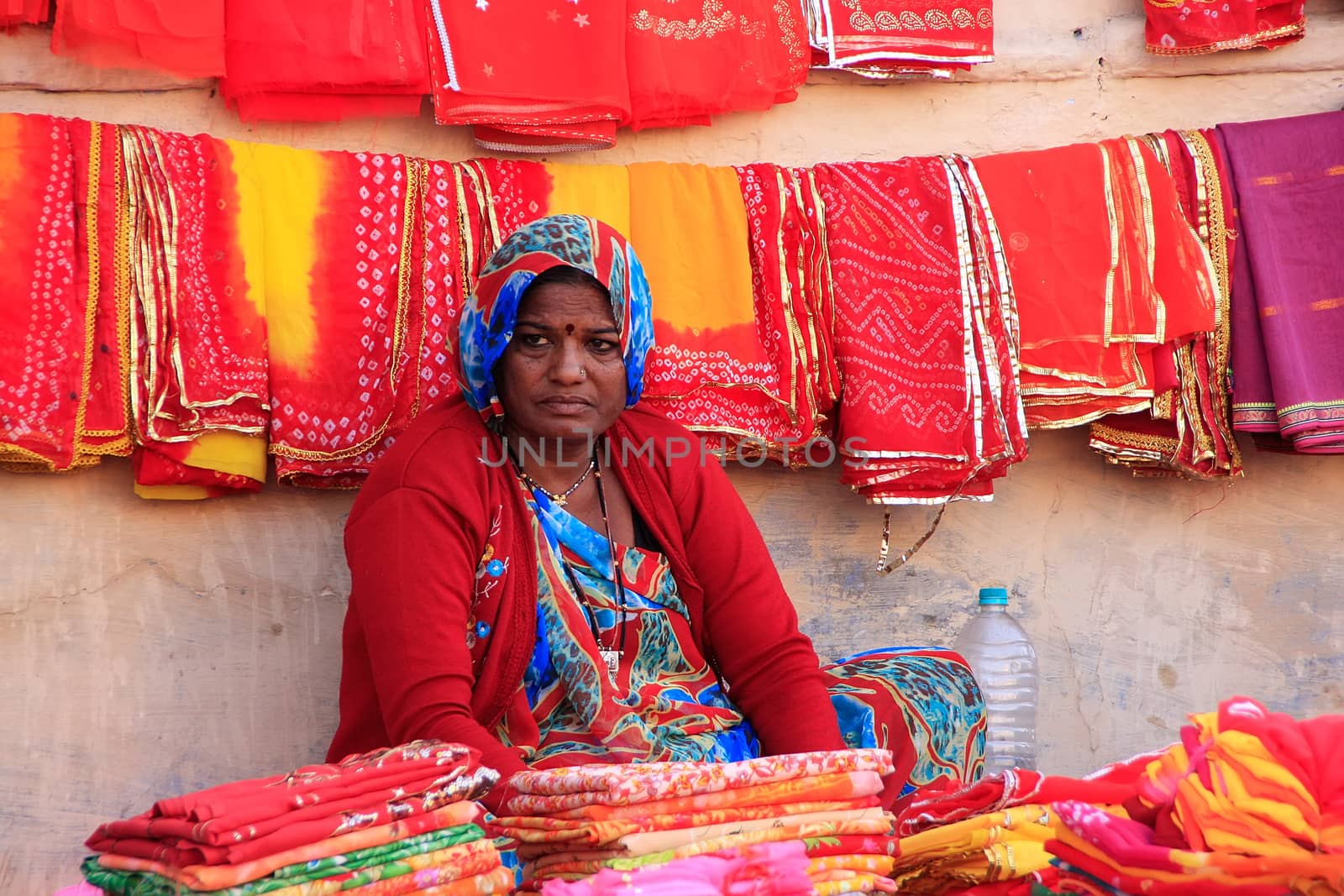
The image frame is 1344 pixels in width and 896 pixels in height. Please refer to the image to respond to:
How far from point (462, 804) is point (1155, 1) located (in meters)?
2.97

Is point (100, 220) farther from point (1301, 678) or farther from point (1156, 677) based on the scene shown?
point (1301, 678)

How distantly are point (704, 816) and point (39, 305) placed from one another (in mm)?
1940

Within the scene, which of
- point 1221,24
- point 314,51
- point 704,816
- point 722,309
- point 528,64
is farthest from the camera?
point 1221,24

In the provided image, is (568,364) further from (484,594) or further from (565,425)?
(484,594)

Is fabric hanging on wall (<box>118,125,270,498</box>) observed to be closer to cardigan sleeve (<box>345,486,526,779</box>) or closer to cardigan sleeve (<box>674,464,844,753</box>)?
cardigan sleeve (<box>345,486,526,779</box>)

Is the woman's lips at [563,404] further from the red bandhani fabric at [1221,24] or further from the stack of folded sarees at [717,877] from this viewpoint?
the red bandhani fabric at [1221,24]

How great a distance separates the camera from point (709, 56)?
366 cm

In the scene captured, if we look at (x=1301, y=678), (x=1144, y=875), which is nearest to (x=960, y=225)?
(x=1301, y=678)

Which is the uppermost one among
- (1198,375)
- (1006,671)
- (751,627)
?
(1198,375)

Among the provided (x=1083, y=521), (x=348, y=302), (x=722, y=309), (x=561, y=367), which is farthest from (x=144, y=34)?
(x=1083, y=521)

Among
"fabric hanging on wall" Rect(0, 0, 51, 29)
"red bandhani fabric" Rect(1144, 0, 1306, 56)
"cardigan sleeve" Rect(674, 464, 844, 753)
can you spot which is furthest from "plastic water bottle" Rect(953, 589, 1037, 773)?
"fabric hanging on wall" Rect(0, 0, 51, 29)

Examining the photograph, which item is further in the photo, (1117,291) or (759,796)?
(1117,291)

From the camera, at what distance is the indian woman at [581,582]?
109 inches

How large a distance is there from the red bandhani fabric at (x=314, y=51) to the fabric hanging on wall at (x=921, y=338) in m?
1.09
